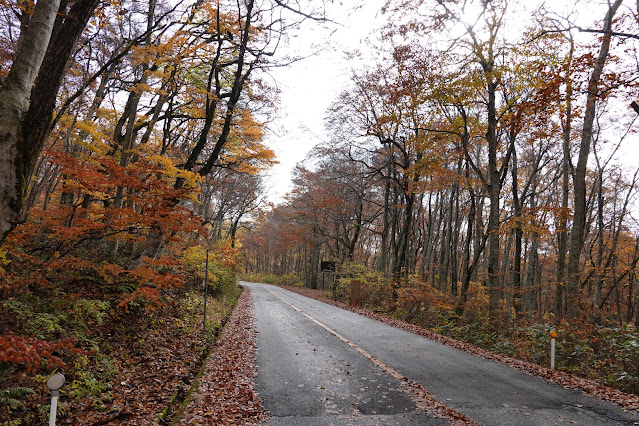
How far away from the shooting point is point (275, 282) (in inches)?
1981

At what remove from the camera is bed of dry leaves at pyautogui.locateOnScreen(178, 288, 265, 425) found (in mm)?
4336

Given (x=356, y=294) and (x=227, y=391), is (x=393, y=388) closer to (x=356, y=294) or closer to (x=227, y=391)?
(x=227, y=391)

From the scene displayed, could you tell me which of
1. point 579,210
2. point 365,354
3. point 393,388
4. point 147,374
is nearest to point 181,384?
point 147,374

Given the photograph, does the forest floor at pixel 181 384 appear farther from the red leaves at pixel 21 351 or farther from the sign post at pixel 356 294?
the sign post at pixel 356 294

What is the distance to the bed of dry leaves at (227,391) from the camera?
4336 millimetres

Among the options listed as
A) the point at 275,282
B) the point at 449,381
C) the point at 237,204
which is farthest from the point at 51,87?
the point at 275,282

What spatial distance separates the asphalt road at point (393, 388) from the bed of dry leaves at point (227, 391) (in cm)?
22

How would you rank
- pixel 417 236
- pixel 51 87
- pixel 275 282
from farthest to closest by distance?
pixel 275 282, pixel 417 236, pixel 51 87

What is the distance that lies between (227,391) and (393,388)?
103 inches

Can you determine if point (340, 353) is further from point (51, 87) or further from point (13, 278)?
point (51, 87)

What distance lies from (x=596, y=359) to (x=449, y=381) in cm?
452

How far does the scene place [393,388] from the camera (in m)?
5.40

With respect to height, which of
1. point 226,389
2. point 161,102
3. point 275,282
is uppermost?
point 161,102

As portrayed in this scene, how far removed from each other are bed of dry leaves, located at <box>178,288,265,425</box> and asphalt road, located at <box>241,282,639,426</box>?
218 mm
